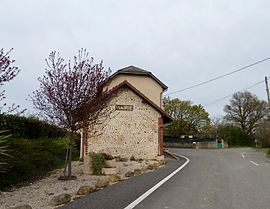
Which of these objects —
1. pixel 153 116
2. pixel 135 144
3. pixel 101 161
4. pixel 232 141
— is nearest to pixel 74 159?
pixel 135 144

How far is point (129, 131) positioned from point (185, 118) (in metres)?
37.8

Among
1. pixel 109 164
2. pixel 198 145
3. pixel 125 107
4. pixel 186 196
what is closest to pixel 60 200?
pixel 186 196

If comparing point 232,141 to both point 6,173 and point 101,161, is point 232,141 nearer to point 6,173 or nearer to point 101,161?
point 101,161

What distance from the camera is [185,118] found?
60.4 meters

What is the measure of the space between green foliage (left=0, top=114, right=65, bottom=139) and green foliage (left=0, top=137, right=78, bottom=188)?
67cm

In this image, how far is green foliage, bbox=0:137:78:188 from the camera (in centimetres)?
1084

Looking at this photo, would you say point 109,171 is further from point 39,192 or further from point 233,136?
point 233,136

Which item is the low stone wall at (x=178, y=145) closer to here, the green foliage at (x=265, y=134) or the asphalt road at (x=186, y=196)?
the green foliage at (x=265, y=134)

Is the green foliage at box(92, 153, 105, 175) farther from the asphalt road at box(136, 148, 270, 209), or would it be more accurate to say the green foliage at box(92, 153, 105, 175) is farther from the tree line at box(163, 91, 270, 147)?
the tree line at box(163, 91, 270, 147)

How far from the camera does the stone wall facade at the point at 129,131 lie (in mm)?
23453

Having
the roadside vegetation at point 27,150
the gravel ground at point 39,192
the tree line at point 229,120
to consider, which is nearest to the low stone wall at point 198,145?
the tree line at point 229,120

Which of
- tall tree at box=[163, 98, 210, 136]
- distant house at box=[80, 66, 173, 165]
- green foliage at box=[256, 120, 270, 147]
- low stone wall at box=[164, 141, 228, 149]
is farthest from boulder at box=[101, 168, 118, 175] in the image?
tall tree at box=[163, 98, 210, 136]

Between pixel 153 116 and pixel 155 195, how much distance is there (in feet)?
50.2

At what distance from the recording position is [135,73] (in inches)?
1304
